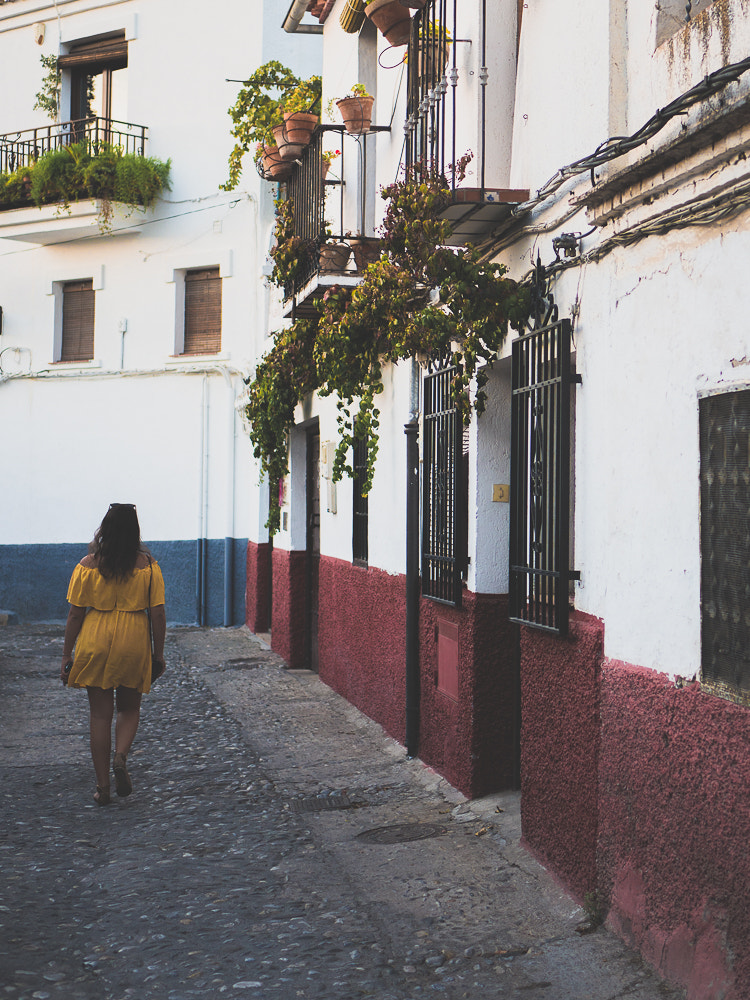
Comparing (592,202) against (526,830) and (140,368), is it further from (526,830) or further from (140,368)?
(140,368)

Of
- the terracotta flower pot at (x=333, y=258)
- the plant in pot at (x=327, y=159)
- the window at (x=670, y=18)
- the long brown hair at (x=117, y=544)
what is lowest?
the long brown hair at (x=117, y=544)

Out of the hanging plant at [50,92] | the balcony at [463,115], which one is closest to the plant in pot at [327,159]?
the balcony at [463,115]

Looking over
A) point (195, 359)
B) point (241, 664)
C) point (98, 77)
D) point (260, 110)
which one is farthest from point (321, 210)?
point (98, 77)

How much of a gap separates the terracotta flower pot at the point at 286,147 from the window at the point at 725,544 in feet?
23.8

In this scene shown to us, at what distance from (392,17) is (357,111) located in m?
1.12

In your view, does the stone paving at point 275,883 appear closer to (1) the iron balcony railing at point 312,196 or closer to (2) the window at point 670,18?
(2) the window at point 670,18

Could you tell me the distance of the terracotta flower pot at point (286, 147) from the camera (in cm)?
1030

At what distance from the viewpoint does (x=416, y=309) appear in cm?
724

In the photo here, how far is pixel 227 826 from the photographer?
6.38 metres

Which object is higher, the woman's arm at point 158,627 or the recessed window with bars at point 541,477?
the recessed window with bars at point 541,477

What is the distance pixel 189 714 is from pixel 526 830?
486 centimetres

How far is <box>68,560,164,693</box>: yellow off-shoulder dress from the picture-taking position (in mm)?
6898

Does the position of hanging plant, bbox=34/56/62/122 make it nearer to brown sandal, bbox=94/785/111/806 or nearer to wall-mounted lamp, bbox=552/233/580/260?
brown sandal, bbox=94/785/111/806

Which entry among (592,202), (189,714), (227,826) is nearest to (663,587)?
(592,202)
